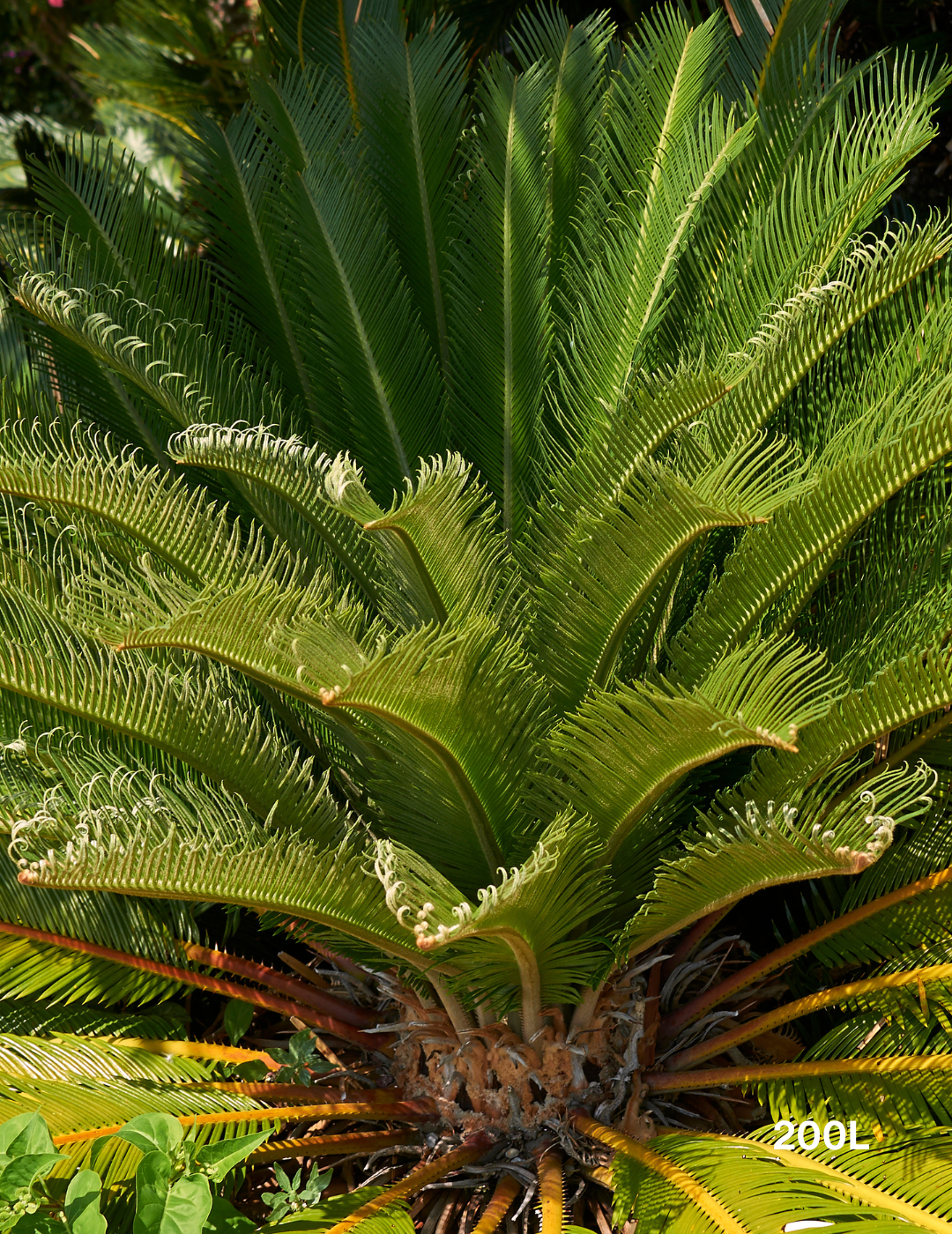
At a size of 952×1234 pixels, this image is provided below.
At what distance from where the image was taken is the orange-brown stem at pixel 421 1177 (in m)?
1.85

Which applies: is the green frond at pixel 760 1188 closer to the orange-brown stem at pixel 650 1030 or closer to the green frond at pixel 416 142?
the orange-brown stem at pixel 650 1030

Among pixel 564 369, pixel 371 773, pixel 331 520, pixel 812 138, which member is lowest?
pixel 371 773

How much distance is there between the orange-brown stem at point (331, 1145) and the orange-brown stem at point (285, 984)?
0.26 metres

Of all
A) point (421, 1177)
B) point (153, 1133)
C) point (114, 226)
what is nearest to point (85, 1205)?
point (153, 1133)

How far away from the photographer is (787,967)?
2457mm

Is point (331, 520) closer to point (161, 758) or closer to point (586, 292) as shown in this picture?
point (161, 758)

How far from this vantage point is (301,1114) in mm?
2078

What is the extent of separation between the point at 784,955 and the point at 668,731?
80 cm

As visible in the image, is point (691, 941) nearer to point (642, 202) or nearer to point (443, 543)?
point (443, 543)

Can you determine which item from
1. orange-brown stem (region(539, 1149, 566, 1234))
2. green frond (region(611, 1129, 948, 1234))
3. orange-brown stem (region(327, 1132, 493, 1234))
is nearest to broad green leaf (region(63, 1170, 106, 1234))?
orange-brown stem (region(327, 1132, 493, 1234))

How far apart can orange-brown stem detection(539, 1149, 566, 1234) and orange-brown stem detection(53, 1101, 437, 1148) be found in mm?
243

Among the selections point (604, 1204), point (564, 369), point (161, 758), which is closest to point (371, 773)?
point (161, 758)

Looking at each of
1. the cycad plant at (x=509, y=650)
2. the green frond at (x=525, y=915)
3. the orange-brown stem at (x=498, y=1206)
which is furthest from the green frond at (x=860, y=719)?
the orange-brown stem at (x=498, y=1206)

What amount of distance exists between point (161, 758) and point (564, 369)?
1.31m
